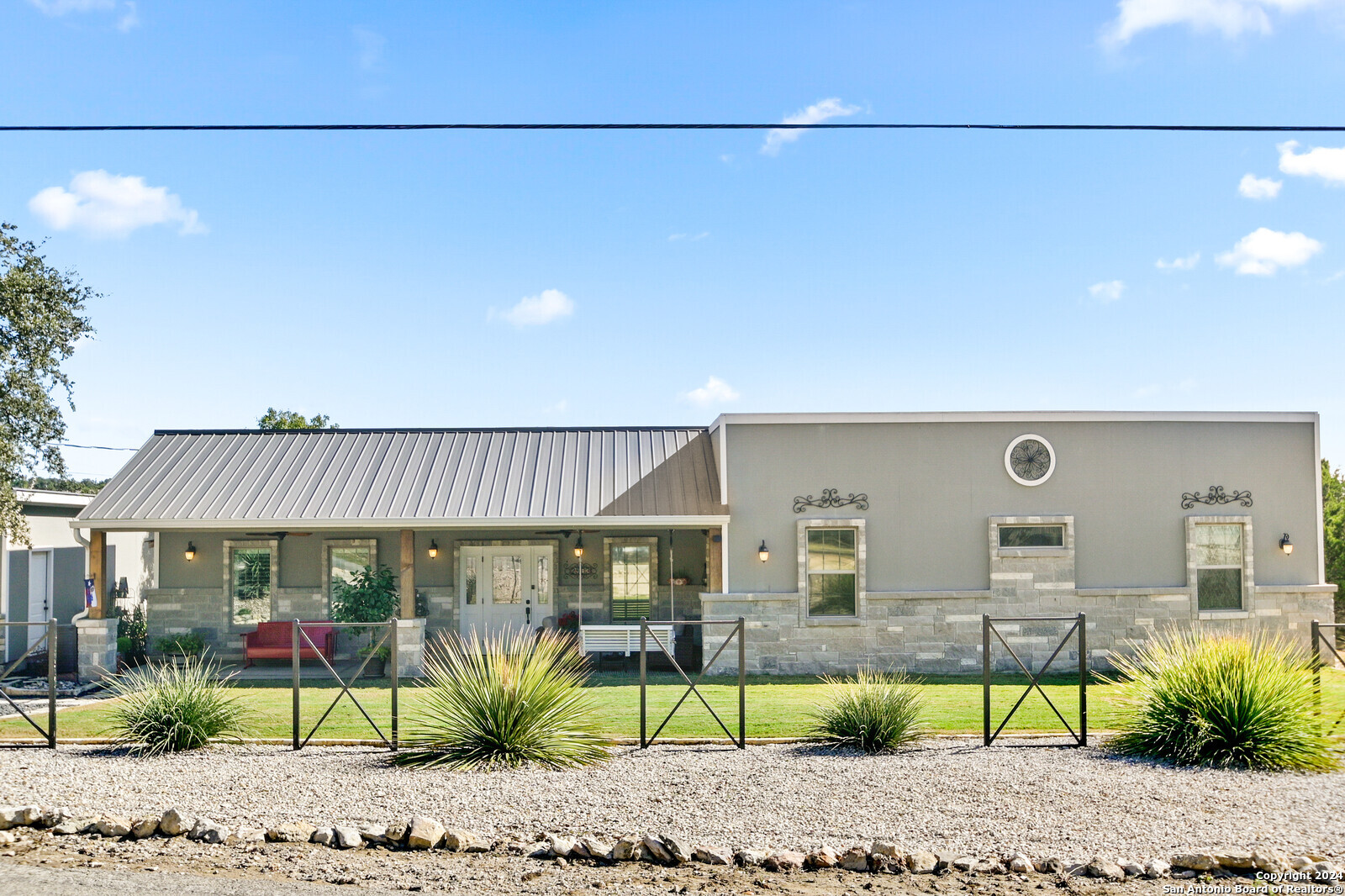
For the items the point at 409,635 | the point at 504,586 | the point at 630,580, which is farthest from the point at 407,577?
the point at 630,580

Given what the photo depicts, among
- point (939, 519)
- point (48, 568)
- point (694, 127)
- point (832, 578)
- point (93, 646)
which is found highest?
point (694, 127)

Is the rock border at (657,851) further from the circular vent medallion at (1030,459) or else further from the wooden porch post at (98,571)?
the circular vent medallion at (1030,459)

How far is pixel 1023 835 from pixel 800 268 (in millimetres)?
13365

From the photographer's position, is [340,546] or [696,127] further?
[340,546]

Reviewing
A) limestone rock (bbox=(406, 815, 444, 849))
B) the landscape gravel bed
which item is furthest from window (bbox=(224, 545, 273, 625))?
limestone rock (bbox=(406, 815, 444, 849))

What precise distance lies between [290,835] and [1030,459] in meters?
12.6

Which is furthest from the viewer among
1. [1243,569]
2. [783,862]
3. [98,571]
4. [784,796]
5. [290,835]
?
[1243,569]

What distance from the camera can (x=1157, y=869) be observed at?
222 inches

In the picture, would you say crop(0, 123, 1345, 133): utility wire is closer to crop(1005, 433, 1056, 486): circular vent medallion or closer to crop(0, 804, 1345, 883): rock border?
crop(0, 804, 1345, 883): rock border

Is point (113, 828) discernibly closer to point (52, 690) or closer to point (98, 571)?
point (52, 690)

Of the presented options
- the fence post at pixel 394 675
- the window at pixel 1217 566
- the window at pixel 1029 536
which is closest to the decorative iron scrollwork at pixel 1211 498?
the window at pixel 1217 566

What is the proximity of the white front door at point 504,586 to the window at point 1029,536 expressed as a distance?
27.3ft

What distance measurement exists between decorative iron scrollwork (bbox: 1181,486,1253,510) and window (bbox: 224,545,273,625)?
16376 mm

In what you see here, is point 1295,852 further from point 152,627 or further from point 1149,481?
point 152,627
